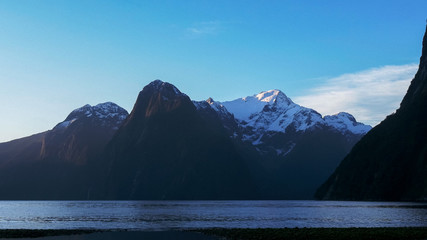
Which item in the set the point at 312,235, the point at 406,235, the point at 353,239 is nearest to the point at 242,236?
the point at 312,235

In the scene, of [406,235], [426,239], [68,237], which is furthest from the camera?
[68,237]

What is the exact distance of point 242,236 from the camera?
250 feet

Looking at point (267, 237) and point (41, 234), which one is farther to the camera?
point (41, 234)

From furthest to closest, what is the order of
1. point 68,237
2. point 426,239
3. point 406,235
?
point 68,237, point 406,235, point 426,239

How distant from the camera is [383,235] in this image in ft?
239

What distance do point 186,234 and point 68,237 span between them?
17751 millimetres

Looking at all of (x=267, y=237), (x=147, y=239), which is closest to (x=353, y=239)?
(x=267, y=237)

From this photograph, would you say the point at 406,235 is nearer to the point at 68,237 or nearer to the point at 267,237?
the point at 267,237

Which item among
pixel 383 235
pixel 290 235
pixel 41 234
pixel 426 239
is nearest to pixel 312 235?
pixel 290 235

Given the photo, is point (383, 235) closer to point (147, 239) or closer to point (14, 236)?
point (147, 239)

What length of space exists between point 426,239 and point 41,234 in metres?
55.9

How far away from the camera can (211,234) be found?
266 feet

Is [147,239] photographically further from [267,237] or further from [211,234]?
[267,237]

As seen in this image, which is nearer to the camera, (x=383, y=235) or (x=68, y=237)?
(x=383, y=235)
